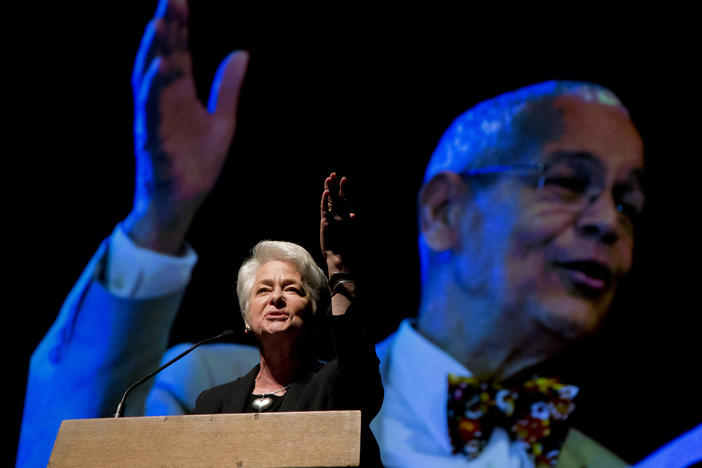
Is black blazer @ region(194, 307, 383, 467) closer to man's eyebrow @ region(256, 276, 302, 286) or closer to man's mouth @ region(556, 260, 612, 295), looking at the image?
man's eyebrow @ region(256, 276, 302, 286)

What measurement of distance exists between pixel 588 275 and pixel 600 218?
22cm

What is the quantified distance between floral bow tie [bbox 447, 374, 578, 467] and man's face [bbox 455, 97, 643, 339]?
0.24 m

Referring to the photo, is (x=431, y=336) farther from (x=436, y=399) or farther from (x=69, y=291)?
(x=69, y=291)

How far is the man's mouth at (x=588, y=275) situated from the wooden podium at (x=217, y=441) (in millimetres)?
1528

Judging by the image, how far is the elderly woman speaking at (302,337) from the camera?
163cm

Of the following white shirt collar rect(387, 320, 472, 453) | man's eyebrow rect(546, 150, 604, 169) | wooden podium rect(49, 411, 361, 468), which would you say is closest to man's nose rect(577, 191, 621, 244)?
man's eyebrow rect(546, 150, 604, 169)

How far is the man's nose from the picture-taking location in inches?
104

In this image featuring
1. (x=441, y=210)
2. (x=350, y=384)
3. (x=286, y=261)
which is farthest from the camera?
(x=441, y=210)

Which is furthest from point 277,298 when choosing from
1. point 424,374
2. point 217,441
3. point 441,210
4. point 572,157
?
point 572,157

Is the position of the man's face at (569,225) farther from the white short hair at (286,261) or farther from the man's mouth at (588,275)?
the white short hair at (286,261)

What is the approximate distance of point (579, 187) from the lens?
266 cm

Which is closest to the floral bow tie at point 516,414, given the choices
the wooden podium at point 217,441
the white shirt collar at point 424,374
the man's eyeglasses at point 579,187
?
the white shirt collar at point 424,374

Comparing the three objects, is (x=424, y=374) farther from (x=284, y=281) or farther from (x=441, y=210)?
(x=284, y=281)

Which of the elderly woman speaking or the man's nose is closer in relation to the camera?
the elderly woman speaking
